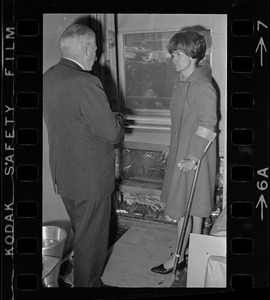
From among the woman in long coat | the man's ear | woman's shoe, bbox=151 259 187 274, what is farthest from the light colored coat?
the man's ear

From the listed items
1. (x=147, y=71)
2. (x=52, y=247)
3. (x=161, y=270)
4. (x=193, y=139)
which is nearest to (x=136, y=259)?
(x=161, y=270)

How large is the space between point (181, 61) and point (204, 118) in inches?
6.3

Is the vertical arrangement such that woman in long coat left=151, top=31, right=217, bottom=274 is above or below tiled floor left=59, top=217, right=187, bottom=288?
above

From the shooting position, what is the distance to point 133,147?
4.18ft

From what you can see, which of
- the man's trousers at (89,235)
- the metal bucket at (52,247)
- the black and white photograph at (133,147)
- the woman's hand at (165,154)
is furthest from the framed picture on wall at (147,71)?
the metal bucket at (52,247)

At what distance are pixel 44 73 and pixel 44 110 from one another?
93 millimetres

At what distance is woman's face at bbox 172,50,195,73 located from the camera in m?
1.23

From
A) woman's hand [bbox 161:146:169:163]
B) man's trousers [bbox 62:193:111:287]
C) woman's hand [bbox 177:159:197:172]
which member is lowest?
man's trousers [bbox 62:193:111:287]

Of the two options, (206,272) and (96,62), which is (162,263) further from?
(96,62)

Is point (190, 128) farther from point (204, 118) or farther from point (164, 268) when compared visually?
point (164, 268)

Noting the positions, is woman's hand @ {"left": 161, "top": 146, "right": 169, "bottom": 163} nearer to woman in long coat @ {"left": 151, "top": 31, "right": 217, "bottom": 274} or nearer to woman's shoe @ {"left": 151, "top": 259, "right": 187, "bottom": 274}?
woman in long coat @ {"left": 151, "top": 31, "right": 217, "bottom": 274}

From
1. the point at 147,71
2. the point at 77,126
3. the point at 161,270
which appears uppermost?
the point at 147,71

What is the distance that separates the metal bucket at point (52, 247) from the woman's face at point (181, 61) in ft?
1.71

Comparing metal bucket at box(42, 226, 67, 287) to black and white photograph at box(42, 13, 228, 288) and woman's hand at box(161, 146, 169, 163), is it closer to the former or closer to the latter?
black and white photograph at box(42, 13, 228, 288)
